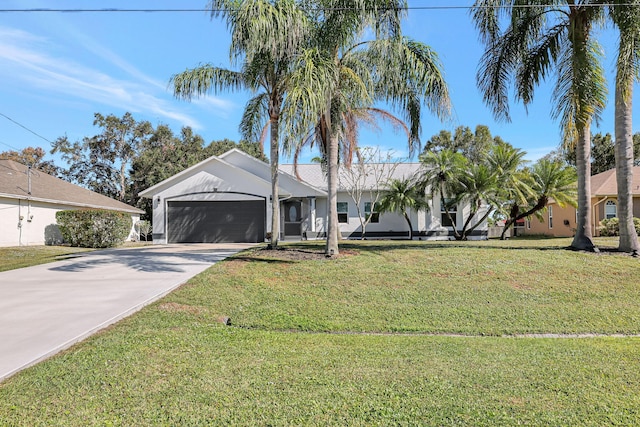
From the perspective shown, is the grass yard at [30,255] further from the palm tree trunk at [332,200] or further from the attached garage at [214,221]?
the palm tree trunk at [332,200]

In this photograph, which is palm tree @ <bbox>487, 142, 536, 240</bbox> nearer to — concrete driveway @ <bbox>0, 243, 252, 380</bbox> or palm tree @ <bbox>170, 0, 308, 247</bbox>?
palm tree @ <bbox>170, 0, 308, 247</bbox>

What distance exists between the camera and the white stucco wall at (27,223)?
19.3m

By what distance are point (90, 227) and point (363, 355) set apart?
62.9ft

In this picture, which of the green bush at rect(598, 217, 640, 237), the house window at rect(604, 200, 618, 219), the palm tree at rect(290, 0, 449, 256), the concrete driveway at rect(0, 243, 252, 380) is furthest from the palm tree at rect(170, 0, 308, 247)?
the house window at rect(604, 200, 618, 219)

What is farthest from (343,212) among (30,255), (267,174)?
(30,255)

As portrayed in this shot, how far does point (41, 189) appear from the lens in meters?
22.6

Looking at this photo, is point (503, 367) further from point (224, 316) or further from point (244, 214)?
point (244, 214)

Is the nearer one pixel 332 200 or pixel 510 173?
pixel 332 200

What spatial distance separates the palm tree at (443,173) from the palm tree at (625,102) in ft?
30.5

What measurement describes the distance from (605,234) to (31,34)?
26.4m

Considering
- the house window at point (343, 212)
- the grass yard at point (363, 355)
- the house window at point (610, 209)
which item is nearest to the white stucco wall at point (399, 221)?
the house window at point (343, 212)

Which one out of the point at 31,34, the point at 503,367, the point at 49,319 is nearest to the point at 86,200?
the point at 31,34

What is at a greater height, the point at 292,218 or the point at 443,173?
the point at 443,173

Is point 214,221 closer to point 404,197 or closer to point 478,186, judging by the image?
point 404,197
